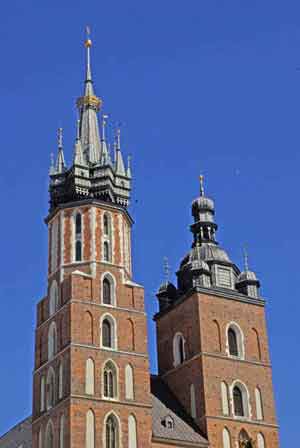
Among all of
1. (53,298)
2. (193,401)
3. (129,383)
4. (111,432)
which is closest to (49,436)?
(111,432)

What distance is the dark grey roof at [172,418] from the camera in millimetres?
55531

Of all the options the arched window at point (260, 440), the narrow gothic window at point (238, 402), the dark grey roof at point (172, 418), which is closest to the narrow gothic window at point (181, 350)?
the dark grey roof at point (172, 418)

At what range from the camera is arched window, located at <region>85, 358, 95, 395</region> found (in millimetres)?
53188

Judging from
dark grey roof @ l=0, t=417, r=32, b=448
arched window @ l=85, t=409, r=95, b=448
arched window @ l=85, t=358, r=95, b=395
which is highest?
dark grey roof @ l=0, t=417, r=32, b=448

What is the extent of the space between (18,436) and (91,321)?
1946 centimetres

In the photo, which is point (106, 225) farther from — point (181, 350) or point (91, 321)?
point (181, 350)

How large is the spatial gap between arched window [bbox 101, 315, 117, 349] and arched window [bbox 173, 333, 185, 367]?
678 centimetres

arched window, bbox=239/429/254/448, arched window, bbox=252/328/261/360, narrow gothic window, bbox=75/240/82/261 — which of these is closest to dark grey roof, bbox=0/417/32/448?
narrow gothic window, bbox=75/240/82/261

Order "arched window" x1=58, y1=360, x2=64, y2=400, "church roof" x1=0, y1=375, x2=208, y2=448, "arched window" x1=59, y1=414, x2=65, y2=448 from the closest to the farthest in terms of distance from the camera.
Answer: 1. "arched window" x1=59, y1=414, x2=65, y2=448
2. "arched window" x1=58, y1=360, x2=64, y2=400
3. "church roof" x1=0, y1=375, x2=208, y2=448

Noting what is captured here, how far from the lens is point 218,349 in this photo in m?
59.8

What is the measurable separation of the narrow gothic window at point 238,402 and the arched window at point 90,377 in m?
9.84

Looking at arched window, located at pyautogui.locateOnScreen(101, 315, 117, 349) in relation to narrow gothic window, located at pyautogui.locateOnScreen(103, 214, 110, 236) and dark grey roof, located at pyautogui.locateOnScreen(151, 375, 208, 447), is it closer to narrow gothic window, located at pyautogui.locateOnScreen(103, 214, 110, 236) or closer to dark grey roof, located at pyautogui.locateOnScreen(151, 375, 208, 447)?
dark grey roof, located at pyautogui.locateOnScreen(151, 375, 208, 447)

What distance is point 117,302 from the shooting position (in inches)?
2254

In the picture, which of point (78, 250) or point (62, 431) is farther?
point (78, 250)
